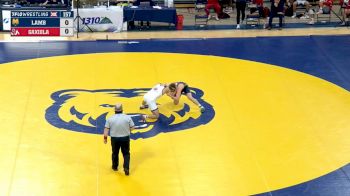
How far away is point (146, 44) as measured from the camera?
71.2 feet

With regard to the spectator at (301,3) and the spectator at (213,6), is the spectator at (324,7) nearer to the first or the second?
the spectator at (301,3)

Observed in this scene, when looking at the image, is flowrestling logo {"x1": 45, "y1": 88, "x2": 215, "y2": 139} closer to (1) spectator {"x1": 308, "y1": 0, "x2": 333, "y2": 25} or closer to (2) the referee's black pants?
(2) the referee's black pants

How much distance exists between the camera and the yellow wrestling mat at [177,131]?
12539 mm

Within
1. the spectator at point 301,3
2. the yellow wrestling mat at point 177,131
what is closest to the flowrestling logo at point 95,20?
the yellow wrestling mat at point 177,131

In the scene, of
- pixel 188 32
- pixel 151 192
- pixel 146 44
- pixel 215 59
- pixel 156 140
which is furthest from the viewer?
pixel 188 32

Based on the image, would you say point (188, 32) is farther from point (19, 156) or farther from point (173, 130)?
point (19, 156)

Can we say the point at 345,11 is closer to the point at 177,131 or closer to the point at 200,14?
the point at 200,14

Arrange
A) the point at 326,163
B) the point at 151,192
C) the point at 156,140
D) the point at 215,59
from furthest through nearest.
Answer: the point at 215,59 → the point at 156,140 → the point at 326,163 → the point at 151,192

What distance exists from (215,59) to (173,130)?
224 inches

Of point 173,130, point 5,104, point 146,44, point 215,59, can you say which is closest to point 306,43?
point 215,59

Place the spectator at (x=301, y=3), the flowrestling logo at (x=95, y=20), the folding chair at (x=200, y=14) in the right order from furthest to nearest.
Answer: the spectator at (x=301, y=3) → the folding chair at (x=200, y=14) → the flowrestling logo at (x=95, y=20)
